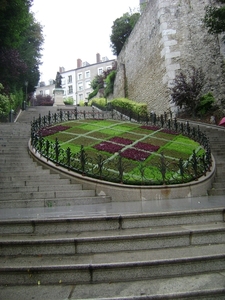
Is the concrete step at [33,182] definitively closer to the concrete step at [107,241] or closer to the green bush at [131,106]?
the concrete step at [107,241]

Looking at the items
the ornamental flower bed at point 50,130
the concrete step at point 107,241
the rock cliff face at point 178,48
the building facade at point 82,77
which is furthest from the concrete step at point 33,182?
the building facade at point 82,77

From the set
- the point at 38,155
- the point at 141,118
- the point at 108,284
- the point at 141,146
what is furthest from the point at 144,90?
the point at 108,284

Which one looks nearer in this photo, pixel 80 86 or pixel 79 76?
pixel 80 86

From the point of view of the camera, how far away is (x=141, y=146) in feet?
35.6

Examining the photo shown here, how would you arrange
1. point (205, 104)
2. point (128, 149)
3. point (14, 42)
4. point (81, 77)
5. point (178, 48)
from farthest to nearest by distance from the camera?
point (81, 77) → point (14, 42) → point (178, 48) → point (205, 104) → point (128, 149)

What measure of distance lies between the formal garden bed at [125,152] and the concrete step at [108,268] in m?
4.29

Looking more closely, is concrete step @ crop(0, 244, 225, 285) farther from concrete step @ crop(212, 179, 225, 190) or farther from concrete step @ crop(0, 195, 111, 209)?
concrete step @ crop(212, 179, 225, 190)

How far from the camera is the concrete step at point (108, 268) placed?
300 cm

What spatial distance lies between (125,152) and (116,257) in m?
6.77

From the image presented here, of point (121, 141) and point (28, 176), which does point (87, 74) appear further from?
point (28, 176)

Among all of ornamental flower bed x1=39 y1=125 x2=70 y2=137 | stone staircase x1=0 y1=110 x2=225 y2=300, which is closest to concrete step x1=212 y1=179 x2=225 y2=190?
stone staircase x1=0 y1=110 x2=225 y2=300

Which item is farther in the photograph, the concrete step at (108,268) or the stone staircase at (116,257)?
the concrete step at (108,268)

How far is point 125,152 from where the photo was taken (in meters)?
9.91

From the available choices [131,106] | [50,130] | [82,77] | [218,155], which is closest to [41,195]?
[50,130]
